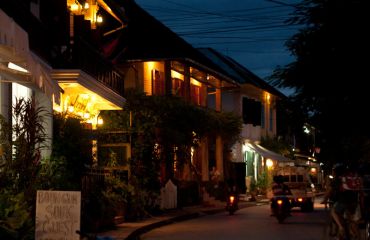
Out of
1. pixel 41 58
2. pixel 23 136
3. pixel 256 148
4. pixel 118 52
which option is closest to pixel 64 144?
pixel 41 58

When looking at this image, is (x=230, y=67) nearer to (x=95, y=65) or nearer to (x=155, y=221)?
(x=155, y=221)

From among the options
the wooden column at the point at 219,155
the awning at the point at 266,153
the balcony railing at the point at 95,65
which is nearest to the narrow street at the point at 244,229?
the balcony railing at the point at 95,65

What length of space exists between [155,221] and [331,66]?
8.42m

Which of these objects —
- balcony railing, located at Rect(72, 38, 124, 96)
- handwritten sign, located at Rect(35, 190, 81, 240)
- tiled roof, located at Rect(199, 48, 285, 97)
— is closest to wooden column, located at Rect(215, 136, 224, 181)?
tiled roof, located at Rect(199, 48, 285, 97)

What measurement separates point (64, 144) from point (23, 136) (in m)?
3.92

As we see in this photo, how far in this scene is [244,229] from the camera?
77.4ft

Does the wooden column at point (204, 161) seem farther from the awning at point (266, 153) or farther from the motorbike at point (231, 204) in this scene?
the motorbike at point (231, 204)

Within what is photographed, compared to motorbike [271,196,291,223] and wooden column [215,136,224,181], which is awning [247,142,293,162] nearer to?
wooden column [215,136,224,181]

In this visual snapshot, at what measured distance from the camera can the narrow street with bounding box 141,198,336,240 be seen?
21.1 meters

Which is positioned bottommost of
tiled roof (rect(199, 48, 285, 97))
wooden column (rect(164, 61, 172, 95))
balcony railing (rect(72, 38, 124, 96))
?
balcony railing (rect(72, 38, 124, 96))

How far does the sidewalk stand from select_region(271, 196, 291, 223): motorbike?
3.69 m

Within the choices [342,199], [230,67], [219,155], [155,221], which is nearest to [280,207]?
[155,221]

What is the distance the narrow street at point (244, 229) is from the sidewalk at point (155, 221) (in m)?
0.34

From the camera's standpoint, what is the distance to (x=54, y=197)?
13117 millimetres
